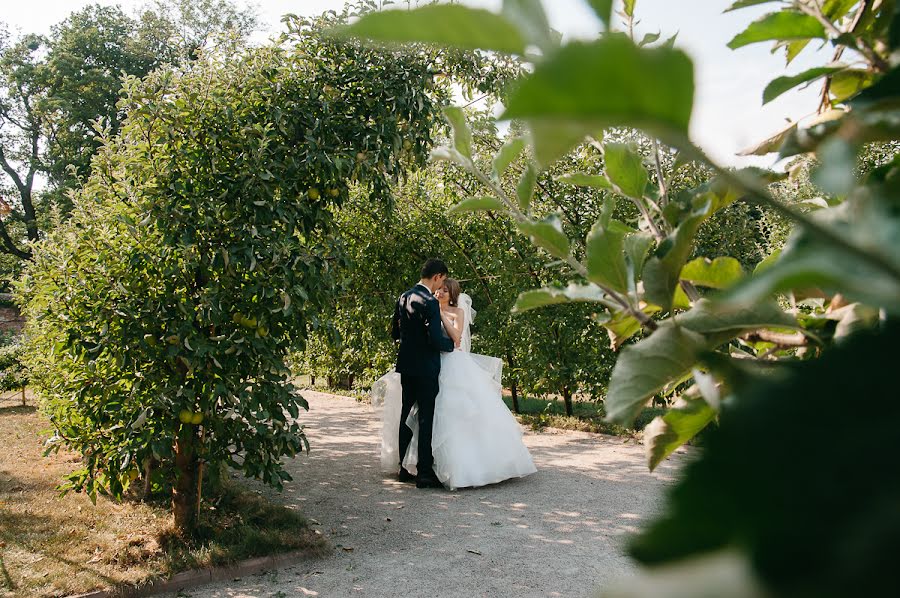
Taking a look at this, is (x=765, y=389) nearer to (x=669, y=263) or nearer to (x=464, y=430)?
(x=669, y=263)

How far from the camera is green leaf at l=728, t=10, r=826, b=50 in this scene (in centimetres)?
60

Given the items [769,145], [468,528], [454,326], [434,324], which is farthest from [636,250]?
[454,326]

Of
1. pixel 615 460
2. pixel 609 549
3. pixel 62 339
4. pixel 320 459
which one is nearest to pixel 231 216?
pixel 62 339

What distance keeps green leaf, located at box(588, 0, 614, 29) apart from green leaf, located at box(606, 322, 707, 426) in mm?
271

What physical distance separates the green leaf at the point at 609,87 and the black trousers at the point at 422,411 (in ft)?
20.4

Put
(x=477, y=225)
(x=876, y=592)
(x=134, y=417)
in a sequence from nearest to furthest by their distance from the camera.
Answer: (x=876, y=592) < (x=134, y=417) < (x=477, y=225)

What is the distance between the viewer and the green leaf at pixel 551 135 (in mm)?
201

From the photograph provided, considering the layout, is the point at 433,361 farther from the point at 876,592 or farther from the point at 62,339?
the point at 876,592

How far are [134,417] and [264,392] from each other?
76 centimetres

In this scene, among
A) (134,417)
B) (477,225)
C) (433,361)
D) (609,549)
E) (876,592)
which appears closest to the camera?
(876,592)

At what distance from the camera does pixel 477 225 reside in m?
9.43

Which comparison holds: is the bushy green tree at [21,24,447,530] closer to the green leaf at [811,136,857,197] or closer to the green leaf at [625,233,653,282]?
the green leaf at [625,233,653,282]

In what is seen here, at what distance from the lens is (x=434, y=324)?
6.27m

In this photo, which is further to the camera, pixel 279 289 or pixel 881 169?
pixel 279 289
